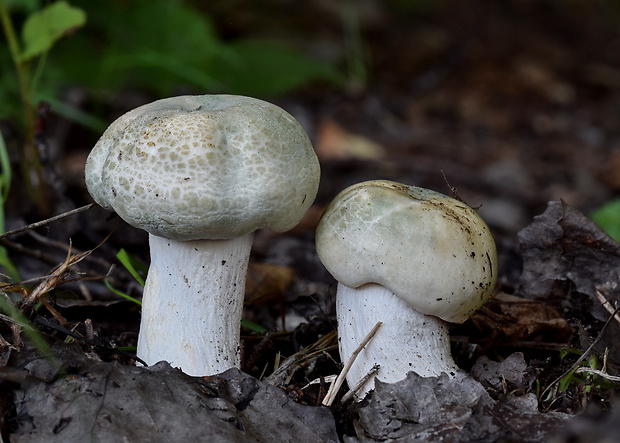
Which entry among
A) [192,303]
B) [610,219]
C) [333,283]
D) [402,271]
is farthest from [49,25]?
[610,219]

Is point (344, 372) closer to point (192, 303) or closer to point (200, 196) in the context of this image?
point (192, 303)

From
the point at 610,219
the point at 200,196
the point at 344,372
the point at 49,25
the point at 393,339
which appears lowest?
the point at 610,219

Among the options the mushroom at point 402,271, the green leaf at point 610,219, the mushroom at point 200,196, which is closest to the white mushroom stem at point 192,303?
the mushroom at point 200,196

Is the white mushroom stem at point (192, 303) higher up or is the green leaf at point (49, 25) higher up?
the green leaf at point (49, 25)

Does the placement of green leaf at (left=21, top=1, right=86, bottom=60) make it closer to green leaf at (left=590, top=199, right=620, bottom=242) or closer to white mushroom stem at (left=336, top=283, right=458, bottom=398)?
white mushroom stem at (left=336, top=283, right=458, bottom=398)

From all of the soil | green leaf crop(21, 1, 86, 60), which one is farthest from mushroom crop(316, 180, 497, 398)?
green leaf crop(21, 1, 86, 60)

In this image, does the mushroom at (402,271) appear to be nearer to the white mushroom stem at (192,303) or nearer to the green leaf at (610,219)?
the white mushroom stem at (192,303)

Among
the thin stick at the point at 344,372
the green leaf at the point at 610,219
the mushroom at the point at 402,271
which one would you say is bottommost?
the green leaf at the point at 610,219
